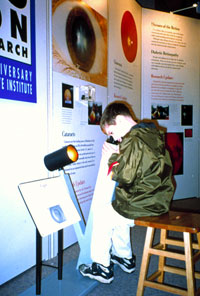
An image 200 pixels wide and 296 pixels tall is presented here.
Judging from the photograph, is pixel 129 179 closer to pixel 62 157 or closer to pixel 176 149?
pixel 62 157

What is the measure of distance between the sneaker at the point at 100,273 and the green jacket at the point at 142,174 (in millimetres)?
458

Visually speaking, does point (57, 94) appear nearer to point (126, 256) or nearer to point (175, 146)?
point (126, 256)

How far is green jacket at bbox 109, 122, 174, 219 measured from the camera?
1.73m

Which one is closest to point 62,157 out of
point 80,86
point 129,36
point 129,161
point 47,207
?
point 47,207

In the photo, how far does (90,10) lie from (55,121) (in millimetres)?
1357

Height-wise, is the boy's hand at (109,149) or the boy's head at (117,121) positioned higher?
the boy's head at (117,121)

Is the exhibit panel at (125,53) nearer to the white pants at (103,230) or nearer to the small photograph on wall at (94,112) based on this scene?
the small photograph on wall at (94,112)

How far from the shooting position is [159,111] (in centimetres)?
442

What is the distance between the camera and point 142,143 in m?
1.75

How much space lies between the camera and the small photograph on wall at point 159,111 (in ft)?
14.4

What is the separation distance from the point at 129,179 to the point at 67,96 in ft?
Result: 3.97

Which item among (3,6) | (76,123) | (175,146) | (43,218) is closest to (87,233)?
(43,218)

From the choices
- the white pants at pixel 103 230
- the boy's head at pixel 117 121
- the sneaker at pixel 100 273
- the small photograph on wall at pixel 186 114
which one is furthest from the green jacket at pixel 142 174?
the small photograph on wall at pixel 186 114

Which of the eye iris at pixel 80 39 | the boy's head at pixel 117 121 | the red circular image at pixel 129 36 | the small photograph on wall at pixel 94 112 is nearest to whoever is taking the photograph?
the boy's head at pixel 117 121
